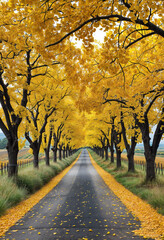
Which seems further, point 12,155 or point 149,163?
point 149,163

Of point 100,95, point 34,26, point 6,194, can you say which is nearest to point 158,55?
point 100,95

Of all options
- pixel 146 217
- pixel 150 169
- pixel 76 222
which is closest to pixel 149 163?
pixel 150 169

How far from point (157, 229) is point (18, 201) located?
5404 mm

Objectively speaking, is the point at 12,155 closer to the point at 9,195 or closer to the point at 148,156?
the point at 9,195

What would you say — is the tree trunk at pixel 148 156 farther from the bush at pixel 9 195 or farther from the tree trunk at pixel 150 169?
the bush at pixel 9 195

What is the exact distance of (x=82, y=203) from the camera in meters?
6.99

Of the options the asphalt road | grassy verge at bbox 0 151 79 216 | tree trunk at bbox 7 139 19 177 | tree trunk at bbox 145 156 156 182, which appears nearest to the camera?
the asphalt road

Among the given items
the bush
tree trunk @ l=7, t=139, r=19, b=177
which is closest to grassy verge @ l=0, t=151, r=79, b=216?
the bush

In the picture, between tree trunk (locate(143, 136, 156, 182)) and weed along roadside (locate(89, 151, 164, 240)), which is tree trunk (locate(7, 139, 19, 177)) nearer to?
weed along roadside (locate(89, 151, 164, 240))

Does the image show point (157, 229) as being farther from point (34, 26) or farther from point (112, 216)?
point (34, 26)

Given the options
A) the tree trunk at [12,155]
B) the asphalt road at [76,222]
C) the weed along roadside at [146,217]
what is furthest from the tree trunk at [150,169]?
the tree trunk at [12,155]

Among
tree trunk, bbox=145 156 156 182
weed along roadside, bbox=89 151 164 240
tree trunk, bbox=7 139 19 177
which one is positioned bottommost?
weed along roadside, bbox=89 151 164 240

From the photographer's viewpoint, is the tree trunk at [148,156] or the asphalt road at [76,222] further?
the tree trunk at [148,156]

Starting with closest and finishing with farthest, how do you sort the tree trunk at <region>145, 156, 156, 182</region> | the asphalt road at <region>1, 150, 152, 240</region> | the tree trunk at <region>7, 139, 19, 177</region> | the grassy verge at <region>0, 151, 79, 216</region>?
the asphalt road at <region>1, 150, 152, 240</region>
the grassy verge at <region>0, 151, 79, 216</region>
the tree trunk at <region>7, 139, 19, 177</region>
the tree trunk at <region>145, 156, 156, 182</region>
